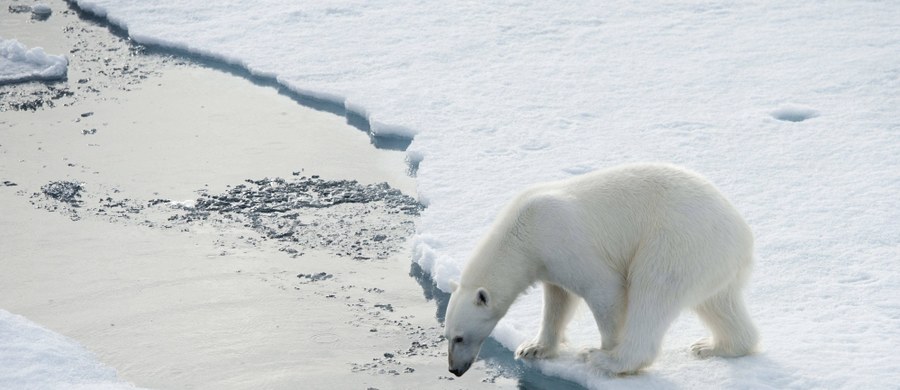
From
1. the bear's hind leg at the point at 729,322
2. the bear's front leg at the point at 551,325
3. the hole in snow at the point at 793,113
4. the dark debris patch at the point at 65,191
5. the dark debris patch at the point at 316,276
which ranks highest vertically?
the hole in snow at the point at 793,113

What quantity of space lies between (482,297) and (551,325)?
22.3 inches

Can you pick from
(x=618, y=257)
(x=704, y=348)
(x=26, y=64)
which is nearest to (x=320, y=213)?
(x=618, y=257)

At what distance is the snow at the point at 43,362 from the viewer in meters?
4.49

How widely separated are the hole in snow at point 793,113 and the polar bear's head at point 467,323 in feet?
13.0

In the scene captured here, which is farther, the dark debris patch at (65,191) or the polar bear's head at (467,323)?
the dark debris patch at (65,191)

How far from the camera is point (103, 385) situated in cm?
461

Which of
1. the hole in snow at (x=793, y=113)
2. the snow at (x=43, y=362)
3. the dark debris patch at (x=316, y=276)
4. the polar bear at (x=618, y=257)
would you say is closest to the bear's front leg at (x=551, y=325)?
the polar bear at (x=618, y=257)

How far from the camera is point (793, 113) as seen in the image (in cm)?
780

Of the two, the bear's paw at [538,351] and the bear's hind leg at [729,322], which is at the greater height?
the bear's hind leg at [729,322]

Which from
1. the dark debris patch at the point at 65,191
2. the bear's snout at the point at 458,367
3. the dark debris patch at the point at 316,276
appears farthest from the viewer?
the dark debris patch at the point at 65,191

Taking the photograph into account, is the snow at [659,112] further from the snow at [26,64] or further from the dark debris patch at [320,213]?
the snow at [26,64]

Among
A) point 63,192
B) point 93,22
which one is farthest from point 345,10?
point 63,192

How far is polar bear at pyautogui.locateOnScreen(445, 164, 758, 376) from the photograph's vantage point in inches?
180

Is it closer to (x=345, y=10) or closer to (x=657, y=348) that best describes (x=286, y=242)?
(x=657, y=348)
